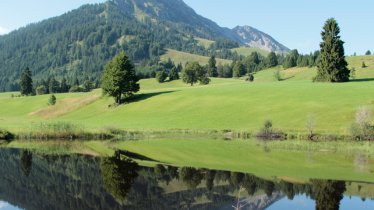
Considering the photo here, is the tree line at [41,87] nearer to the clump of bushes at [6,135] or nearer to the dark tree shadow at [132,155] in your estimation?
the clump of bushes at [6,135]

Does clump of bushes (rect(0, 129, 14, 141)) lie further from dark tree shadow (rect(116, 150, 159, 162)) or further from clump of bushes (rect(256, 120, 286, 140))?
clump of bushes (rect(256, 120, 286, 140))

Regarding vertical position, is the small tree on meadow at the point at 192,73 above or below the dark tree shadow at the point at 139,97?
above

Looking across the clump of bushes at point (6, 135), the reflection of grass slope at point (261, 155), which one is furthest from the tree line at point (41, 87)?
the reflection of grass slope at point (261, 155)

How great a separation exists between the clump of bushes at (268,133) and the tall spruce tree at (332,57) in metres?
48.3

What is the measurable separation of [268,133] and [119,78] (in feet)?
171

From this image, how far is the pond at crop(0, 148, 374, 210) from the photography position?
2511cm

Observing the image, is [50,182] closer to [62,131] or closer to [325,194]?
[325,194]

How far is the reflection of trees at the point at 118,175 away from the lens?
92.5 ft

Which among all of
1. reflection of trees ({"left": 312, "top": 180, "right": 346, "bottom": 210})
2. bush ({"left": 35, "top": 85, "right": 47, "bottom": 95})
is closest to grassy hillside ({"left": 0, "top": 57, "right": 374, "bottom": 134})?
reflection of trees ({"left": 312, "top": 180, "right": 346, "bottom": 210})

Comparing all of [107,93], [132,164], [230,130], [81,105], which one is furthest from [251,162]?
[81,105]

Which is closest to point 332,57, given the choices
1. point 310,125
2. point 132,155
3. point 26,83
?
point 310,125

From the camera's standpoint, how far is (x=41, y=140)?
64500mm

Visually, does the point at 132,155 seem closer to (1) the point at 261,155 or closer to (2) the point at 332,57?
(1) the point at 261,155

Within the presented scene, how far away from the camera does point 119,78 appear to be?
4291 inches
